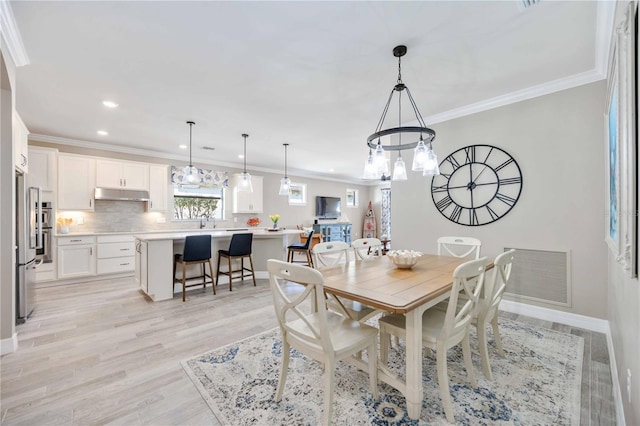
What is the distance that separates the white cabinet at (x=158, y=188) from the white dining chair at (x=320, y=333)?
496 centimetres

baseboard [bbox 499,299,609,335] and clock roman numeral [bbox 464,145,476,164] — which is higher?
clock roman numeral [bbox 464,145,476,164]

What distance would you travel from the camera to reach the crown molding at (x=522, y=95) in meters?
2.66

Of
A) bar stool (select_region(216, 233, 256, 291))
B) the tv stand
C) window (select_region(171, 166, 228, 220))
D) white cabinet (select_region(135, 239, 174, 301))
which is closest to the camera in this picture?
white cabinet (select_region(135, 239, 174, 301))

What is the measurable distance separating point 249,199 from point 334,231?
334 cm

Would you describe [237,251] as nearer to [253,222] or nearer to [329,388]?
[253,222]

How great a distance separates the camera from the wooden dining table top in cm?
147

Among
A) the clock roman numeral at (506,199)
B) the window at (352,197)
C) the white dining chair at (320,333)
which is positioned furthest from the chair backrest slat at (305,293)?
the window at (352,197)

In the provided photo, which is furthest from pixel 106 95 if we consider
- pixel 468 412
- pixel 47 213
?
pixel 468 412

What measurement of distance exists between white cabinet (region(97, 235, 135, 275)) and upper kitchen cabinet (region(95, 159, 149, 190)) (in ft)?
3.22

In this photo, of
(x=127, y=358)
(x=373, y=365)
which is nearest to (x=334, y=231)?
(x=127, y=358)

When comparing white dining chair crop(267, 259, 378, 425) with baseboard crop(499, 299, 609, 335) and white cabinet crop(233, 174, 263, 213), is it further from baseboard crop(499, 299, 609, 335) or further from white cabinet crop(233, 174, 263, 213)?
white cabinet crop(233, 174, 263, 213)

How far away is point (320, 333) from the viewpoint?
1.46 m

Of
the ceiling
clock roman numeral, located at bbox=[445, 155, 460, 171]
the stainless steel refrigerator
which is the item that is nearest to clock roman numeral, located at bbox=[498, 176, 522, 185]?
clock roman numeral, located at bbox=[445, 155, 460, 171]

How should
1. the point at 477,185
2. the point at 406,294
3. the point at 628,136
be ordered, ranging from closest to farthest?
the point at 628,136, the point at 406,294, the point at 477,185
